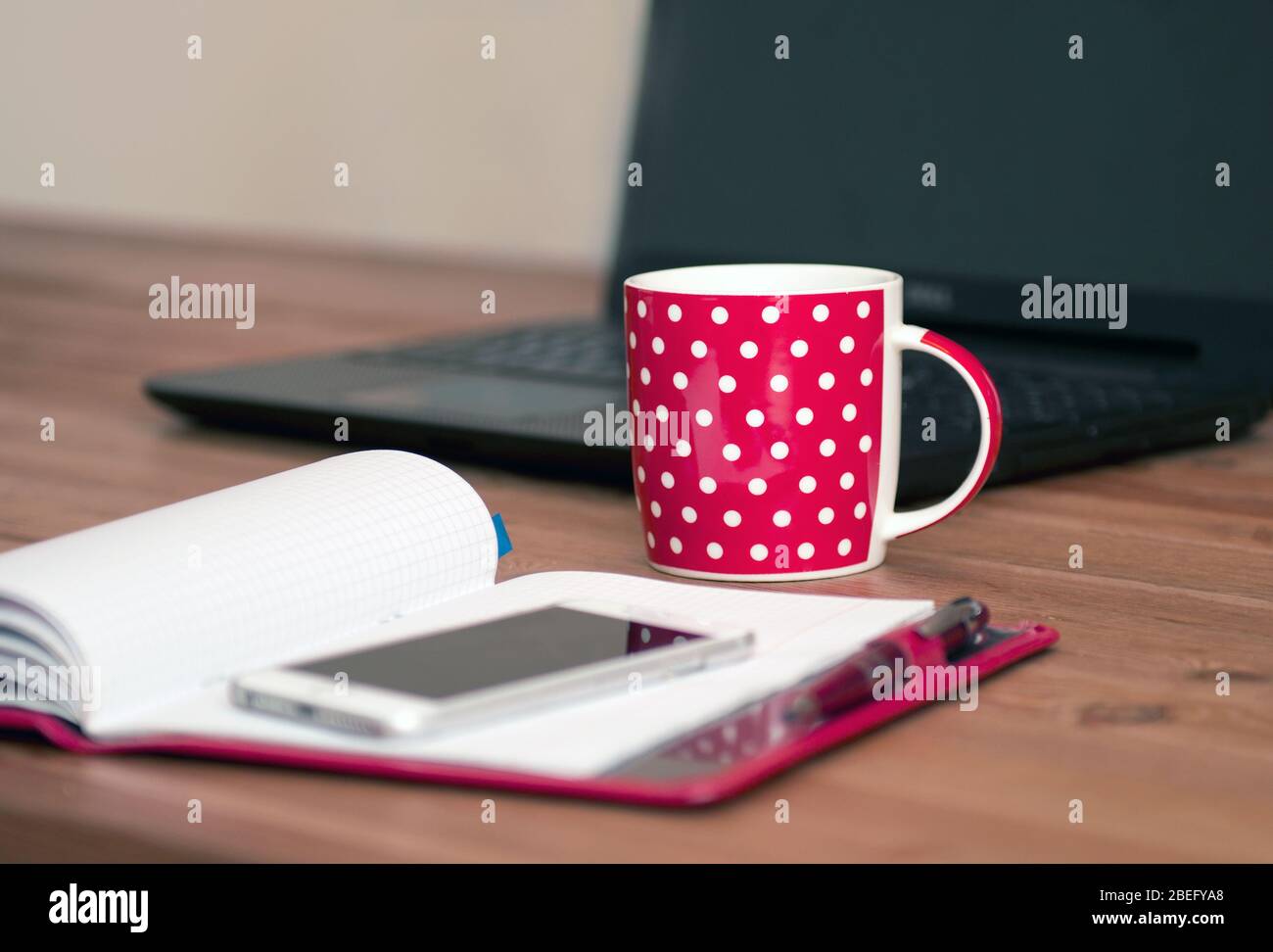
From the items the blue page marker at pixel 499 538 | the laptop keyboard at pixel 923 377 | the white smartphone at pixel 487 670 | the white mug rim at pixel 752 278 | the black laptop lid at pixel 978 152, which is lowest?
the white smartphone at pixel 487 670

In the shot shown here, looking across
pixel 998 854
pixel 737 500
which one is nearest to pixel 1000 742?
pixel 998 854

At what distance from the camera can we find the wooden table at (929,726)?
1.34 ft

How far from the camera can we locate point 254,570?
53 centimetres

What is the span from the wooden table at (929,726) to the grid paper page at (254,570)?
0.13 feet

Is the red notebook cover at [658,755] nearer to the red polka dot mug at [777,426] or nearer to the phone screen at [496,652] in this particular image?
the phone screen at [496,652]

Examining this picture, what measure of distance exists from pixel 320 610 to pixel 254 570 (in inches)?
1.1

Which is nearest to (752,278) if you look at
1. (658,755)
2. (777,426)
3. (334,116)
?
(777,426)

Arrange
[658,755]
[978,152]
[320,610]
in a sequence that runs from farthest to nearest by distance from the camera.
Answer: [978,152]
[320,610]
[658,755]

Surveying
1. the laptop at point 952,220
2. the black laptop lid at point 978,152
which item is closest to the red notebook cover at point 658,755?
the laptop at point 952,220

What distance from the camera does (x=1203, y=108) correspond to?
97 centimetres

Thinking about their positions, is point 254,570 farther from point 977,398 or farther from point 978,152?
point 978,152

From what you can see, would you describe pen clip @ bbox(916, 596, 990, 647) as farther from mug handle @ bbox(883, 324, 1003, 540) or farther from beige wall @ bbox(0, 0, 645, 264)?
beige wall @ bbox(0, 0, 645, 264)

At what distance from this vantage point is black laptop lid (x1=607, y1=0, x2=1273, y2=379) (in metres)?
0.97

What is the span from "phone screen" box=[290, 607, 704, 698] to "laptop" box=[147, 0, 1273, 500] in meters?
0.25
